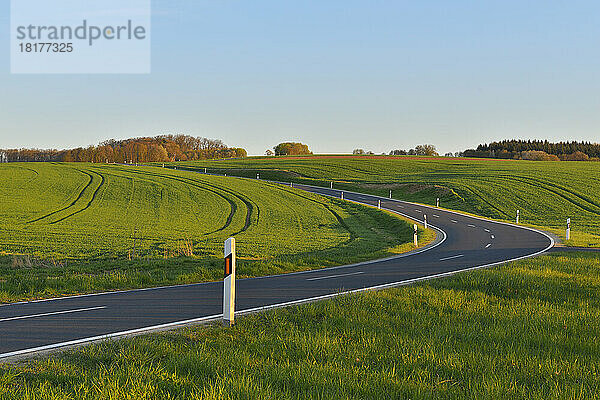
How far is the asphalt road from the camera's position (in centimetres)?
733

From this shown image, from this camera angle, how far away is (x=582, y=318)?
750 cm

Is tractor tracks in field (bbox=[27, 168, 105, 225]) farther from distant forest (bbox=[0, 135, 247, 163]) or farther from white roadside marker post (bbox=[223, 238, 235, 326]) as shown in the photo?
distant forest (bbox=[0, 135, 247, 163])

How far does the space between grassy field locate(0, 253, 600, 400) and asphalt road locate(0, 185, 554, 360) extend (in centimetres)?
112

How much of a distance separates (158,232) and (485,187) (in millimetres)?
44306

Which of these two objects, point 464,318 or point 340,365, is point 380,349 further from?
point 464,318

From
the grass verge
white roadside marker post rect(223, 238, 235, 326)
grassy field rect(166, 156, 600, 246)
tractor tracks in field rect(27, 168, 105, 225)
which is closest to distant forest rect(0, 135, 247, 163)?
grassy field rect(166, 156, 600, 246)

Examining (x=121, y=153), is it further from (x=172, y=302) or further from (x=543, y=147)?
(x=172, y=302)

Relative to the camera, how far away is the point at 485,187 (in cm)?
6012

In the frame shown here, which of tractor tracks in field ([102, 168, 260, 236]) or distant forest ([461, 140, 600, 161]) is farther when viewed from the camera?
distant forest ([461, 140, 600, 161])

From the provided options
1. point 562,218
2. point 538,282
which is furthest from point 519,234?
point 538,282

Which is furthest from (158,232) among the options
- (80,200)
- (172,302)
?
(80,200)

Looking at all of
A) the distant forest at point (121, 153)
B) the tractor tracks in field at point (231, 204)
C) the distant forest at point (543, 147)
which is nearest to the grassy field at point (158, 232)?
the tractor tracks in field at point (231, 204)

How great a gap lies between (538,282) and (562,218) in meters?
37.3

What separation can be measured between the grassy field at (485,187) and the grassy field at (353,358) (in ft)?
71.8
